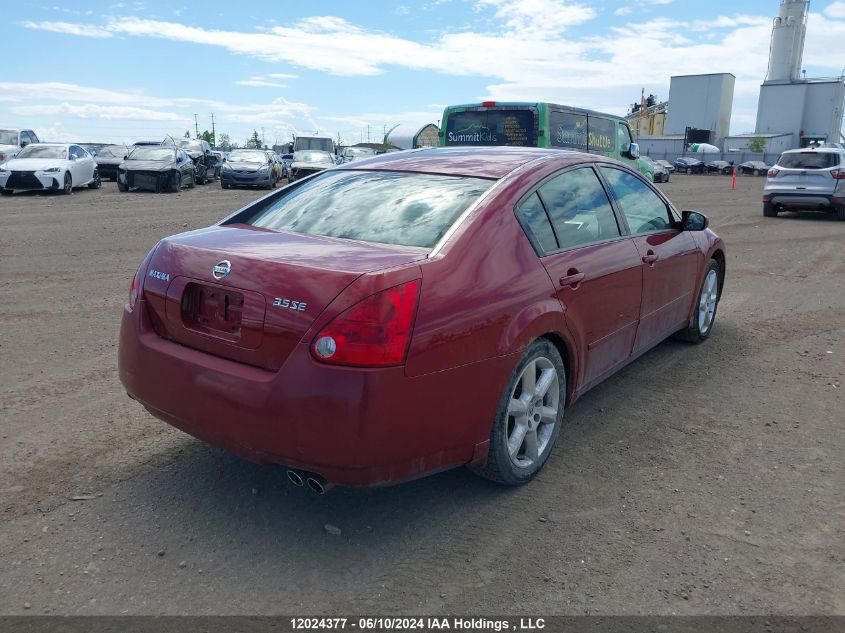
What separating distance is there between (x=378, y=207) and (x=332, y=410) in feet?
4.23

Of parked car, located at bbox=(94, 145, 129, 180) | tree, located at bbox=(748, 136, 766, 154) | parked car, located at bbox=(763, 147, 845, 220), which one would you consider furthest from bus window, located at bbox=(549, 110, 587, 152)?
tree, located at bbox=(748, 136, 766, 154)

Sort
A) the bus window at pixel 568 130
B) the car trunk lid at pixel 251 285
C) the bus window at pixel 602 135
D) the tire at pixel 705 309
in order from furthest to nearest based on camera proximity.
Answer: the bus window at pixel 602 135
the bus window at pixel 568 130
the tire at pixel 705 309
the car trunk lid at pixel 251 285

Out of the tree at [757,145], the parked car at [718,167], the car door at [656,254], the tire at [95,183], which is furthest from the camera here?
the tree at [757,145]

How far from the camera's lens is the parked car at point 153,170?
22234 millimetres

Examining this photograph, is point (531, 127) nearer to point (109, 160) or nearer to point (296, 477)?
point (296, 477)

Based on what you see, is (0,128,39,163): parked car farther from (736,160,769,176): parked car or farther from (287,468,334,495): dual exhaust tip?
(736,160,769,176): parked car

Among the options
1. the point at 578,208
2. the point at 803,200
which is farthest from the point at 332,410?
the point at 803,200

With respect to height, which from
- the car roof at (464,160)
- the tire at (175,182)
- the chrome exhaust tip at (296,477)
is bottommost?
the chrome exhaust tip at (296,477)

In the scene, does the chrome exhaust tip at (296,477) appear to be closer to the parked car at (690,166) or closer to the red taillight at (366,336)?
the red taillight at (366,336)

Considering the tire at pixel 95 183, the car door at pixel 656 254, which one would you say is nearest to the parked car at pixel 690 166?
the tire at pixel 95 183

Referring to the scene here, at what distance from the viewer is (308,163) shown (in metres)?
27.3

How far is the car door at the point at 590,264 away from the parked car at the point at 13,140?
2268 centimetres

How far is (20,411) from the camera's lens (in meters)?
4.31

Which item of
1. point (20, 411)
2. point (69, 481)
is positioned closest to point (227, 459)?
point (69, 481)
